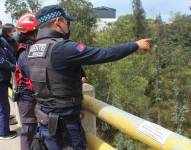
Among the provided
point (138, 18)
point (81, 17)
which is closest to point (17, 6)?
point (81, 17)

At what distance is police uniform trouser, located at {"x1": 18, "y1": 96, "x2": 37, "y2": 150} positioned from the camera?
16.0 feet

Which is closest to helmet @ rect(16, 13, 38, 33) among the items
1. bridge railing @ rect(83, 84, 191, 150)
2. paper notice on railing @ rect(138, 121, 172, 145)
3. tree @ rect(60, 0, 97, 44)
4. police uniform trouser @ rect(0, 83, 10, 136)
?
bridge railing @ rect(83, 84, 191, 150)

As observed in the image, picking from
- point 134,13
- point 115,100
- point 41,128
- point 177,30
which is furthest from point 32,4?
point 134,13

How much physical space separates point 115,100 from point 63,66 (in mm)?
31752

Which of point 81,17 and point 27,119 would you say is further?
point 81,17

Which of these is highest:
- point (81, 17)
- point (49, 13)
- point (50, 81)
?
point (49, 13)

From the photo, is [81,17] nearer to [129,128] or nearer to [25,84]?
[25,84]

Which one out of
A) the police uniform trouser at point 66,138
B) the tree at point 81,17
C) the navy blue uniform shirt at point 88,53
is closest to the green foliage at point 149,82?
the tree at point 81,17

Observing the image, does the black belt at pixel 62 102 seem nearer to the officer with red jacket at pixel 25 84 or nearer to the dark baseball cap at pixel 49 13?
the dark baseball cap at pixel 49 13

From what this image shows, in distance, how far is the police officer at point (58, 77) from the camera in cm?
325

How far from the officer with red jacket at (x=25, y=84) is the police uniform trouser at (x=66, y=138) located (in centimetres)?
117

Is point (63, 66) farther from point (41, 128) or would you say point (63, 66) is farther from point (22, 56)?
point (22, 56)

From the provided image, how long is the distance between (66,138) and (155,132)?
29.3 inches

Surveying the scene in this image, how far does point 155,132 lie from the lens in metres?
3.07
